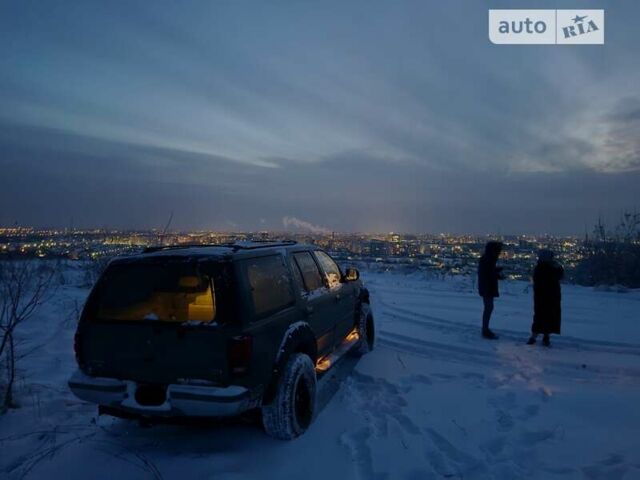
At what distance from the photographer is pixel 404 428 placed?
4086 millimetres

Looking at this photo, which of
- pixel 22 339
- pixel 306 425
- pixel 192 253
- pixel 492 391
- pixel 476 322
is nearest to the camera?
pixel 192 253

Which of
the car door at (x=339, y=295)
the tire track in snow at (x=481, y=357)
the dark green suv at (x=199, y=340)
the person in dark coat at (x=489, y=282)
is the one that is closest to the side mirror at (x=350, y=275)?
the car door at (x=339, y=295)

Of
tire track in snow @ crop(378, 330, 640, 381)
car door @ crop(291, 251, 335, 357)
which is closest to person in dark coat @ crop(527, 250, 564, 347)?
tire track in snow @ crop(378, 330, 640, 381)

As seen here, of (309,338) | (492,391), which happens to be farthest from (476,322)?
(309,338)

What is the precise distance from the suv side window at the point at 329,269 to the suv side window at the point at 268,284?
127 cm

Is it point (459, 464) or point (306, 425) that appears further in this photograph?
point (306, 425)

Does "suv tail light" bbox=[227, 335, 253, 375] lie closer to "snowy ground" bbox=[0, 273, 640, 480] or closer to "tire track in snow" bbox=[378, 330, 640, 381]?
"snowy ground" bbox=[0, 273, 640, 480]

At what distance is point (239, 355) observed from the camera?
3.37 meters

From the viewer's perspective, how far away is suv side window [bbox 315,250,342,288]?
5.73m

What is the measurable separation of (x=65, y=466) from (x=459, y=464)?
3.15 meters

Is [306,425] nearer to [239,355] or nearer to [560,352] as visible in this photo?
[239,355]

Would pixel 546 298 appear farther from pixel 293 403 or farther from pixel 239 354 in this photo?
pixel 239 354

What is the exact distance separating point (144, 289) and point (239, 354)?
1.18 m

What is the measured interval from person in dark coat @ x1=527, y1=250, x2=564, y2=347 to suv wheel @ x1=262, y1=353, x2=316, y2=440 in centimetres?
481
